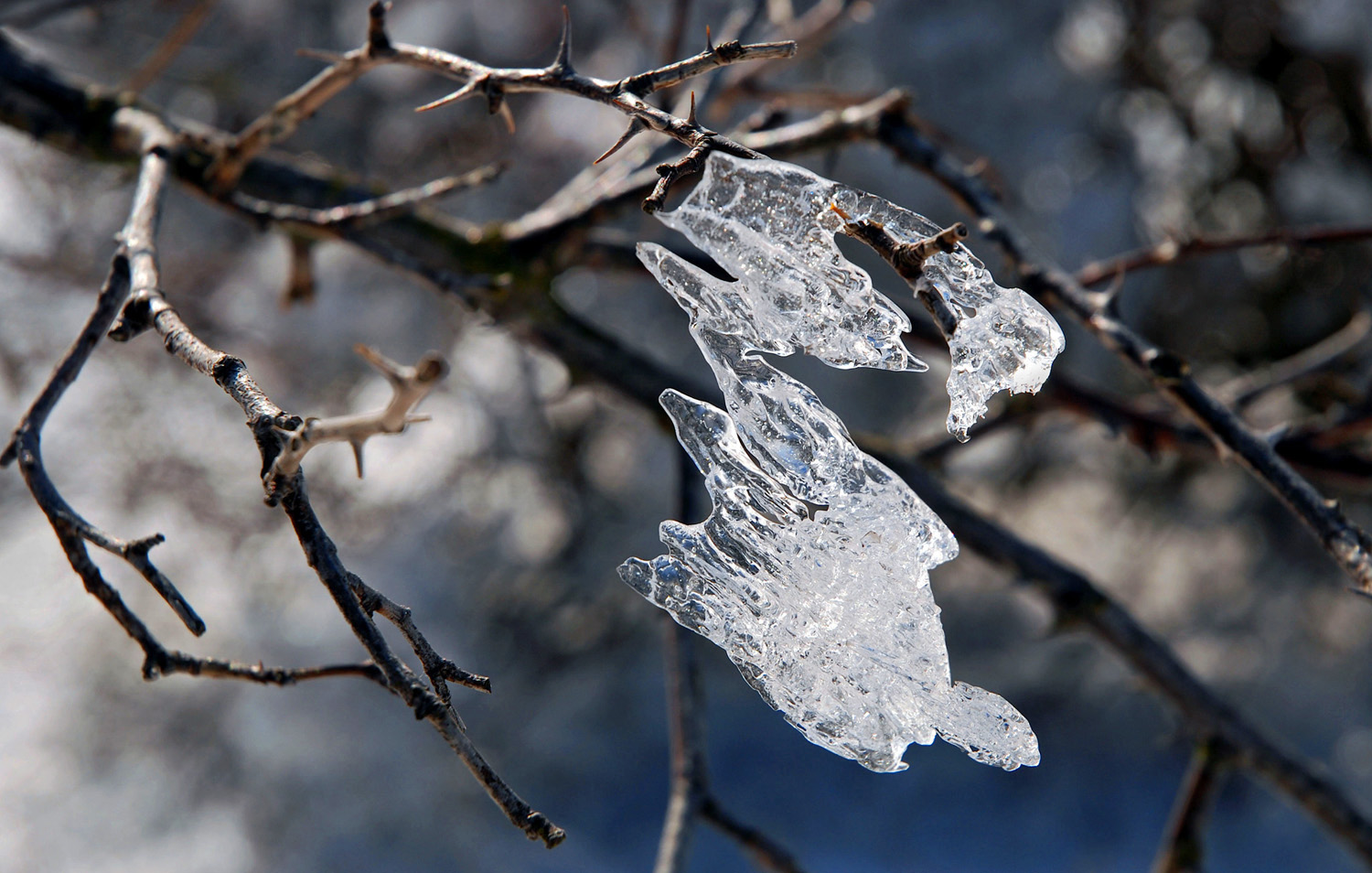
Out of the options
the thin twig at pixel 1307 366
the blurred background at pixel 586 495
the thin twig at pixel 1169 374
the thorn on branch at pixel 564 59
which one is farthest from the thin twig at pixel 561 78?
the blurred background at pixel 586 495

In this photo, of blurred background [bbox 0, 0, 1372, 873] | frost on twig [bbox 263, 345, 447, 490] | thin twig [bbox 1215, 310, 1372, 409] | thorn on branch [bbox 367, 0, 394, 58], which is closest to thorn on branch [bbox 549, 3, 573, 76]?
thorn on branch [bbox 367, 0, 394, 58]

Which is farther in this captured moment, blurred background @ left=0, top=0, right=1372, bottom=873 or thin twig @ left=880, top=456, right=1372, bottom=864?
blurred background @ left=0, top=0, right=1372, bottom=873

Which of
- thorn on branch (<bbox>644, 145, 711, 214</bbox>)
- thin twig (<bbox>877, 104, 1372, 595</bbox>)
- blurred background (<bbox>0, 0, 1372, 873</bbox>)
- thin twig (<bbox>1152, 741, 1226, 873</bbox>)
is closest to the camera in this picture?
thorn on branch (<bbox>644, 145, 711, 214</bbox>)

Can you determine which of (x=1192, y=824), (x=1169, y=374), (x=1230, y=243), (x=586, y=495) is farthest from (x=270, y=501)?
(x=586, y=495)

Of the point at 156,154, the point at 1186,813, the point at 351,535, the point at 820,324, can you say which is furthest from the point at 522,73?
the point at 351,535

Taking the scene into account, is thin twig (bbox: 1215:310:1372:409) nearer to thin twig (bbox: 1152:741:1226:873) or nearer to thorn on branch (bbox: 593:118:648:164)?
thin twig (bbox: 1152:741:1226:873)

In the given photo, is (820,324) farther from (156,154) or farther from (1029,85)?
(1029,85)
